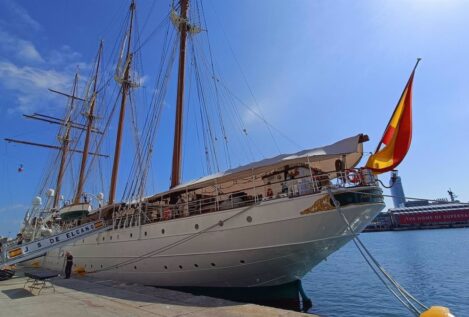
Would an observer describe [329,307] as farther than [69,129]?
No

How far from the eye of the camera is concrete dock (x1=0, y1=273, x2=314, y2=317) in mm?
7086

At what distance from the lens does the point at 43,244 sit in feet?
46.4

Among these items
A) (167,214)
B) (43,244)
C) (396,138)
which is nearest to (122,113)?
(43,244)

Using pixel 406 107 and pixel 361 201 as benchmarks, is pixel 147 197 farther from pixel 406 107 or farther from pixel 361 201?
pixel 406 107

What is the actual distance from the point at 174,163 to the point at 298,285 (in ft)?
30.7

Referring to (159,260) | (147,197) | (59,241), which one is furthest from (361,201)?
(59,241)

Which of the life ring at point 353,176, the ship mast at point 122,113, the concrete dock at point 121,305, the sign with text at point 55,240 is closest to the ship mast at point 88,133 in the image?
the ship mast at point 122,113

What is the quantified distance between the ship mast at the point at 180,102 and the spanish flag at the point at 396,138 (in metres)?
10.5

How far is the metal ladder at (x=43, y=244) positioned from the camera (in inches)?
514

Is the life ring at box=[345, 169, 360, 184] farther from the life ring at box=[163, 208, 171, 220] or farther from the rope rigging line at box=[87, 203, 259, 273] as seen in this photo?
the life ring at box=[163, 208, 171, 220]

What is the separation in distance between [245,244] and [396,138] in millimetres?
5978

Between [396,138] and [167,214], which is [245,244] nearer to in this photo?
[167,214]

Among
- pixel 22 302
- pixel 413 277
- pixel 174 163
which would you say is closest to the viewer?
pixel 22 302

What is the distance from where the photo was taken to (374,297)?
14.1 m
